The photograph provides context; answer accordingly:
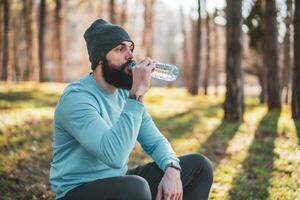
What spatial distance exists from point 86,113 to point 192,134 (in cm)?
787

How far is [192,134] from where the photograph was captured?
11234mm

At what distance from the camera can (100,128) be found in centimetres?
346

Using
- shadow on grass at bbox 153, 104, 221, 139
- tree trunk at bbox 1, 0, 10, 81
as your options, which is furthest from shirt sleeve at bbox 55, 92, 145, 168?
tree trunk at bbox 1, 0, 10, 81

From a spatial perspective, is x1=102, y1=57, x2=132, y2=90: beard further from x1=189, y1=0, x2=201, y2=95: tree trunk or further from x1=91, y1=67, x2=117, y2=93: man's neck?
x1=189, y1=0, x2=201, y2=95: tree trunk

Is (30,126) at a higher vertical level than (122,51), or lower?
lower

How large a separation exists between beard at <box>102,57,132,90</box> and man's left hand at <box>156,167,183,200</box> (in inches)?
31.6

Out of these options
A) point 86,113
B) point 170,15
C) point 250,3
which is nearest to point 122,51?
point 86,113

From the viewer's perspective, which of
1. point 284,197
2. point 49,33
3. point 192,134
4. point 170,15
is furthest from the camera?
point 170,15

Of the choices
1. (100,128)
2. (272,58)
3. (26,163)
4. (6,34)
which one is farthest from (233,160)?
(6,34)

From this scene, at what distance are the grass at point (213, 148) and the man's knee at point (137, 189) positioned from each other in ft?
8.90

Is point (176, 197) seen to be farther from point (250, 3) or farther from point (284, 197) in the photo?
point (250, 3)

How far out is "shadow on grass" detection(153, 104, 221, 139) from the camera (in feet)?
37.7

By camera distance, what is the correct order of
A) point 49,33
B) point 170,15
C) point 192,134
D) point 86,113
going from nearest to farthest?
point 86,113 < point 192,134 < point 49,33 < point 170,15

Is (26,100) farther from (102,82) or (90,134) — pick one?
(90,134)
